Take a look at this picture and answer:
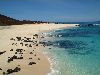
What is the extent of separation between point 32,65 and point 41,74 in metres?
2.51

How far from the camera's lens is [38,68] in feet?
46.4

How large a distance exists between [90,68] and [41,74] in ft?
13.6

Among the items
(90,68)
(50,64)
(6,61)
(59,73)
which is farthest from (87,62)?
(6,61)

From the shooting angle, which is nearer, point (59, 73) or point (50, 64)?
point (59, 73)

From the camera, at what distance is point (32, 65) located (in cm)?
1501

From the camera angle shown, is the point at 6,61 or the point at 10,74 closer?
the point at 10,74

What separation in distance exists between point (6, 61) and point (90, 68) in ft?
20.6

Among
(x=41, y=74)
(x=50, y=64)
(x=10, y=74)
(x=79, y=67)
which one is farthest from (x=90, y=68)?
(x=10, y=74)

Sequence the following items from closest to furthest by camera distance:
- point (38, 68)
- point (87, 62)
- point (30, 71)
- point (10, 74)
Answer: point (10, 74) < point (30, 71) < point (38, 68) < point (87, 62)

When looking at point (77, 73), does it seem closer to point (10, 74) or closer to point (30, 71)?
point (30, 71)

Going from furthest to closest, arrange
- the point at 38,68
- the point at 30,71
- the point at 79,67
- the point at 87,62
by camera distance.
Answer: the point at 87,62, the point at 79,67, the point at 38,68, the point at 30,71

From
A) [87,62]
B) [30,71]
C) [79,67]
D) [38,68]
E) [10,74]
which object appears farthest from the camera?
[87,62]

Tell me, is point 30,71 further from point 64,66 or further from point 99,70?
point 99,70

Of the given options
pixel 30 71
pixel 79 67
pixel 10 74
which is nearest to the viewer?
pixel 10 74
